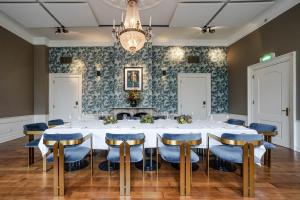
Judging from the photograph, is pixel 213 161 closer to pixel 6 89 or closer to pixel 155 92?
pixel 155 92

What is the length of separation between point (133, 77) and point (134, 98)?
2.49 ft

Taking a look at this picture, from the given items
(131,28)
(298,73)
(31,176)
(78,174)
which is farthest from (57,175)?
(298,73)

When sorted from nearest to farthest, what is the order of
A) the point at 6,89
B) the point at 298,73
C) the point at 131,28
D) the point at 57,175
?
the point at 57,175 < the point at 131,28 < the point at 298,73 < the point at 6,89

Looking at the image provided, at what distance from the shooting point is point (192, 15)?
469 cm

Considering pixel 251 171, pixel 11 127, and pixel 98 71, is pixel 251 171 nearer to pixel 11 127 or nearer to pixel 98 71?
pixel 98 71

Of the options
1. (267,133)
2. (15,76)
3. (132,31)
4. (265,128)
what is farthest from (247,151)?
(15,76)

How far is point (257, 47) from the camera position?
5504mm

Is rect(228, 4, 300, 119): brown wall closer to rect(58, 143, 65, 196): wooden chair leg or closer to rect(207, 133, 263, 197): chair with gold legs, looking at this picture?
rect(207, 133, 263, 197): chair with gold legs

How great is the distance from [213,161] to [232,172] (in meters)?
0.51

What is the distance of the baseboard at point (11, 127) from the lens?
5241mm

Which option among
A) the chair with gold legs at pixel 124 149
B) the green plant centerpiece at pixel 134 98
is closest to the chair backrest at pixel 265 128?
the chair with gold legs at pixel 124 149

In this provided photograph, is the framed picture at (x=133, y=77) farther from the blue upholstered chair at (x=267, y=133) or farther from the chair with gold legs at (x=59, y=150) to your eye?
the chair with gold legs at (x=59, y=150)

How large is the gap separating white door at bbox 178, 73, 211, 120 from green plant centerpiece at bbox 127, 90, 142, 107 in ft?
5.28

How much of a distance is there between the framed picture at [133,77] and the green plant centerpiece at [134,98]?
0.16 metres
